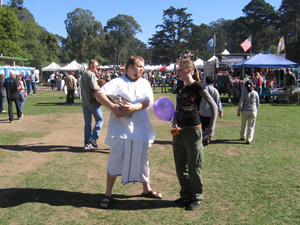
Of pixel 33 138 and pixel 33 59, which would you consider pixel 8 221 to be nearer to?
pixel 33 138

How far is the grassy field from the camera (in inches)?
136

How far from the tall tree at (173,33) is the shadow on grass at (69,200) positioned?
7173cm

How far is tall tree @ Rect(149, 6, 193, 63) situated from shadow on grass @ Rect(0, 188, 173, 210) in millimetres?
71726

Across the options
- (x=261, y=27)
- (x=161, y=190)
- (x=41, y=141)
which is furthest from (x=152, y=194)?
(x=261, y=27)

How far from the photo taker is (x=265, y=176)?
488 centimetres

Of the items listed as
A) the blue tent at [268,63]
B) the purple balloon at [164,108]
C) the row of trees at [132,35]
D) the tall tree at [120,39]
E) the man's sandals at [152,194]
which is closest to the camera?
the purple balloon at [164,108]

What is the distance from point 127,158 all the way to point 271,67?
47.2 ft

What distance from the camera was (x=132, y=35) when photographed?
101250mm

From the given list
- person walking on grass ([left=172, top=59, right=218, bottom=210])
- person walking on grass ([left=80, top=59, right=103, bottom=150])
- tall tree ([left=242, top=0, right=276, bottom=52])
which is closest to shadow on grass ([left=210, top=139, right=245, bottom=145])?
person walking on grass ([left=80, top=59, right=103, bottom=150])

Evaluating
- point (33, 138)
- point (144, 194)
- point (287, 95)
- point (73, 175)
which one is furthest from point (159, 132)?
point (287, 95)

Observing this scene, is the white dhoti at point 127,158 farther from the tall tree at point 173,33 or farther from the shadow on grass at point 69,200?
the tall tree at point 173,33

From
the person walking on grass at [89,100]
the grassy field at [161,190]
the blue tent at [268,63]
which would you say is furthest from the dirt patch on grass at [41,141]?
the blue tent at [268,63]

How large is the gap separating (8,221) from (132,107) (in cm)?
193

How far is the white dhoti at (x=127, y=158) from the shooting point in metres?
3.64
